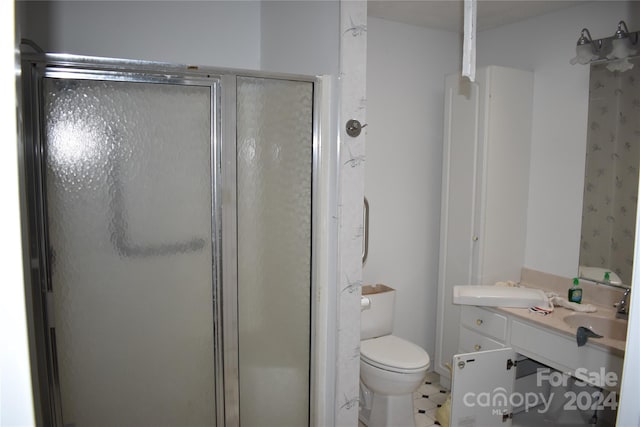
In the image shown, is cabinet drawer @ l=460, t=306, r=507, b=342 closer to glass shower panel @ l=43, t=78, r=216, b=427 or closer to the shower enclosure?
the shower enclosure

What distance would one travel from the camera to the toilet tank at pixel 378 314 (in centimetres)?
278

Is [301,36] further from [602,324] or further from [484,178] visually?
[602,324]

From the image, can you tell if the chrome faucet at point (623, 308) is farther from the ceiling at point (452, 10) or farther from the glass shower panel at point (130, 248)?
the glass shower panel at point (130, 248)

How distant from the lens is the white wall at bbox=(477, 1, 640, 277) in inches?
104

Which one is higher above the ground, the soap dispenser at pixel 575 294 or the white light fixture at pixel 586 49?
the white light fixture at pixel 586 49

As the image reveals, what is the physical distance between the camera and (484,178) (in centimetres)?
283

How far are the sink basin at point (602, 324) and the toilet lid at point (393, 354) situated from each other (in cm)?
82

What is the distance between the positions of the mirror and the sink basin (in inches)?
10.2

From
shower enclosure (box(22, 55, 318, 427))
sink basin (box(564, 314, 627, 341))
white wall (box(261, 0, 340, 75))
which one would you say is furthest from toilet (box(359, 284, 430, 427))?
white wall (box(261, 0, 340, 75))

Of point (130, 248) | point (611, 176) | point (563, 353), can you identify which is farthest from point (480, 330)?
point (130, 248)

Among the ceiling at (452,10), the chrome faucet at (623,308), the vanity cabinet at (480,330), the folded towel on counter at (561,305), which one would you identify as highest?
the ceiling at (452,10)

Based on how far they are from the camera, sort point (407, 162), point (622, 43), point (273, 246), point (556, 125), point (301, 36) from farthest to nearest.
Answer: point (407, 162)
point (556, 125)
point (622, 43)
point (301, 36)
point (273, 246)

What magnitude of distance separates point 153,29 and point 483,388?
2.62m

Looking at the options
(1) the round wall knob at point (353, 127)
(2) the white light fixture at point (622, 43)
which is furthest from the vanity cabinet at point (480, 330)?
(2) the white light fixture at point (622, 43)
